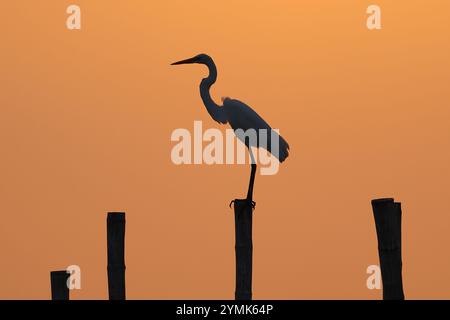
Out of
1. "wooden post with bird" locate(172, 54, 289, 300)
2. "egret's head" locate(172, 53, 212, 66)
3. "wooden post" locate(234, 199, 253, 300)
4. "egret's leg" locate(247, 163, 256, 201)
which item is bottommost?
"wooden post" locate(234, 199, 253, 300)

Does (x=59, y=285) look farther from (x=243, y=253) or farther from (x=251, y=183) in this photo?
(x=251, y=183)

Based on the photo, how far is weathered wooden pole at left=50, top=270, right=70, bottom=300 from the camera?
13.7 m

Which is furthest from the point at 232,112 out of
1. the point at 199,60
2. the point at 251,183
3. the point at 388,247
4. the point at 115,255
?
the point at 388,247

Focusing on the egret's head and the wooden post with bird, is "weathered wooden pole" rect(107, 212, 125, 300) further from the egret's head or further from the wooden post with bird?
the egret's head

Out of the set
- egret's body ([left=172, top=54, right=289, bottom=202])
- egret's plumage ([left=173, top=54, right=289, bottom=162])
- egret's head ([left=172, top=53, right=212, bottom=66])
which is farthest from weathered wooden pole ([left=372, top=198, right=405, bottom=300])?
egret's head ([left=172, top=53, right=212, bottom=66])

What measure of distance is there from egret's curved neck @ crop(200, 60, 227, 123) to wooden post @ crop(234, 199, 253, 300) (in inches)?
193

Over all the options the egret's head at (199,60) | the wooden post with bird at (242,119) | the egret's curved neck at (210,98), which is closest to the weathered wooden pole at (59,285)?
the wooden post with bird at (242,119)

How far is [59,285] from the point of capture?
45.0 feet
